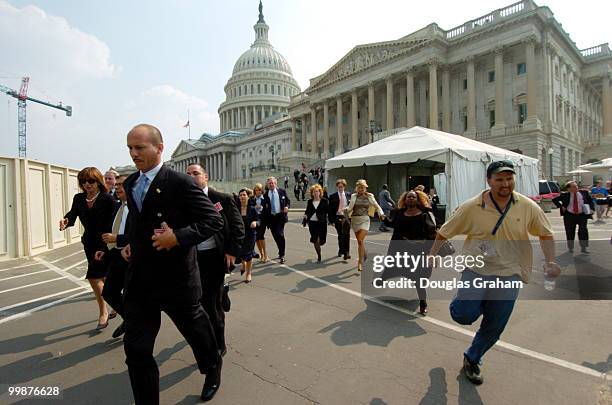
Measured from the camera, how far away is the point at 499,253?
2.93 m

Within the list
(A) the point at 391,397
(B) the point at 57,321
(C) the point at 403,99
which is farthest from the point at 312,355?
(C) the point at 403,99

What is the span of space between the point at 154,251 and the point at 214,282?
119cm

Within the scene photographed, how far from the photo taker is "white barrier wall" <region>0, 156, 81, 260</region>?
30.1 feet

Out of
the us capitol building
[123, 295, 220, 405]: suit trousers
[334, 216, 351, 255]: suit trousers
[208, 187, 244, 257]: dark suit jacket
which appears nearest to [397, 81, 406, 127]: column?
the us capitol building

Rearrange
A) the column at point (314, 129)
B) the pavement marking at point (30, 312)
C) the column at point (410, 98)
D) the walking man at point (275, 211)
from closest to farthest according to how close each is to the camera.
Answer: the pavement marking at point (30, 312) < the walking man at point (275, 211) < the column at point (410, 98) < the column at point (314, 129)

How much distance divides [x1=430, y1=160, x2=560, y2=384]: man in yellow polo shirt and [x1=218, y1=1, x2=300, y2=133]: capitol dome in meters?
101

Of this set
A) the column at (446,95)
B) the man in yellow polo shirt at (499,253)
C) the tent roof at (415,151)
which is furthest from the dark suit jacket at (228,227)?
the column at (446,95)

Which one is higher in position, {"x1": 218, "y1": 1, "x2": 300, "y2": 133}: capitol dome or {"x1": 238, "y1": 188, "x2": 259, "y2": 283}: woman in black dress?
{"x1": 218, "y1": 1, "x2": 300, "y2": 133}: capitol dome

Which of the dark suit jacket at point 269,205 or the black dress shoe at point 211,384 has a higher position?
the dark suit jacket at point 269,205

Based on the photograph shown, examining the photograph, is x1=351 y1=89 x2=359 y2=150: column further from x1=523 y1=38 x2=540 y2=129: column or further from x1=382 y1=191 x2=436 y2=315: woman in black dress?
x1=382 y1=191 x2=436 y2=315: woman in black dress

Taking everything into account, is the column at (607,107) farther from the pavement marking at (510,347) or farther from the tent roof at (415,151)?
the pavement marking at (510,347)

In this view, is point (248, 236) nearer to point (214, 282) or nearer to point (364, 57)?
point (214, 282)

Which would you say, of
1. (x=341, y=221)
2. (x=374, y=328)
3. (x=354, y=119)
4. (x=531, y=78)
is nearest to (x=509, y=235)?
(x=374, y=328)

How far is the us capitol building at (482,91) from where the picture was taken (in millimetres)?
34875
